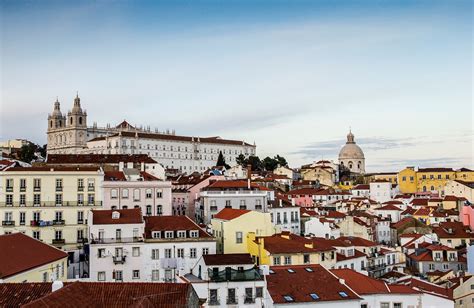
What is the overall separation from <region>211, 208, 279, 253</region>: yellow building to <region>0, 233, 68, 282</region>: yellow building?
1371cm

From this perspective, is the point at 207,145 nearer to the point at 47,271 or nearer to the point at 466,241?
the point at 466,241

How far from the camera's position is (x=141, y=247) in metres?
42.3

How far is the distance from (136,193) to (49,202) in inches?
306

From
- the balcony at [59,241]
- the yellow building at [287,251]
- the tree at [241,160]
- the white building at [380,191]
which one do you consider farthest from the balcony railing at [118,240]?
the tree at [241,160]

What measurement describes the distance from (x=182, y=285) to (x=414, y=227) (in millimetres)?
57169

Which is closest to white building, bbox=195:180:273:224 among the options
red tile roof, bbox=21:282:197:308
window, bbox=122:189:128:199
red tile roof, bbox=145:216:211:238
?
window, bbox=122:189:128:199

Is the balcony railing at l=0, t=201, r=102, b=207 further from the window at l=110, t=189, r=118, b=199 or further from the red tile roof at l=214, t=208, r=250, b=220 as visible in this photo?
the red tile roof at l=214, t=208, r=250, b=220

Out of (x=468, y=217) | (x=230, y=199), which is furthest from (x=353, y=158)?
(x=230, y=199)

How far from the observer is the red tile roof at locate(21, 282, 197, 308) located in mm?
17797

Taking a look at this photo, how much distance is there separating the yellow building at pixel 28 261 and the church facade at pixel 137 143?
11759 cm

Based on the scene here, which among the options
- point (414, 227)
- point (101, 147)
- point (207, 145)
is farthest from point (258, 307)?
point (207, 145)

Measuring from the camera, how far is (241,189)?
5744cm

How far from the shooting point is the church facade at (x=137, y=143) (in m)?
156

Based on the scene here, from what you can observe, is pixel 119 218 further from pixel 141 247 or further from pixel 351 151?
pixel 351 151
